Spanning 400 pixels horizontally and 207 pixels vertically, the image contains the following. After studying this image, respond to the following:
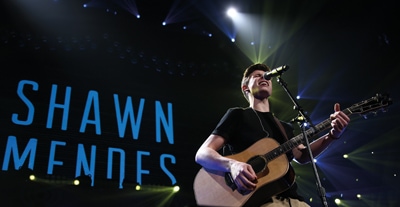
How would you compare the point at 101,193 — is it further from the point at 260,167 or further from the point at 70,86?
the point at 260,167

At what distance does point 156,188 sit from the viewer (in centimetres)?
573

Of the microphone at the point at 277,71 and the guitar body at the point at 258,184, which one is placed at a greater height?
the microphone at the point at 277,71

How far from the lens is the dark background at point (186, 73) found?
6.27 metres

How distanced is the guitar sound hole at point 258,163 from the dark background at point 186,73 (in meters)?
3.22

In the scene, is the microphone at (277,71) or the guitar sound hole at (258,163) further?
the microphone at (277,71)

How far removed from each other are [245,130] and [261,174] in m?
0.43

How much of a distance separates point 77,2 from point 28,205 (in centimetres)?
398

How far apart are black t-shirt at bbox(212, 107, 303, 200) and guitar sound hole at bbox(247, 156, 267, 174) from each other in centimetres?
18

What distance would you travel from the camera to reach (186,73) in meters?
7.90

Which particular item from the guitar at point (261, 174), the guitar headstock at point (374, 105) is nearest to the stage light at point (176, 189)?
the guitar at point (261, 174)

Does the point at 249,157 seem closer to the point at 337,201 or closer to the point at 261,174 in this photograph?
the point at 261,174

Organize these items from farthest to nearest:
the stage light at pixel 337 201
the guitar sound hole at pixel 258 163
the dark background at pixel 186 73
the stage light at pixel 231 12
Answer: the stage light at pixel 337 201 < the stage light at pixel 231 12 < the dark background at pixel 186 73 < the guitar sound hole at pixel 258 163

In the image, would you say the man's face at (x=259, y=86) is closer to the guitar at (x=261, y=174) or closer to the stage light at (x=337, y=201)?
the guitar at (x=261, y=174)

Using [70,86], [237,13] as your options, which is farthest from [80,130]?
[237,13]
